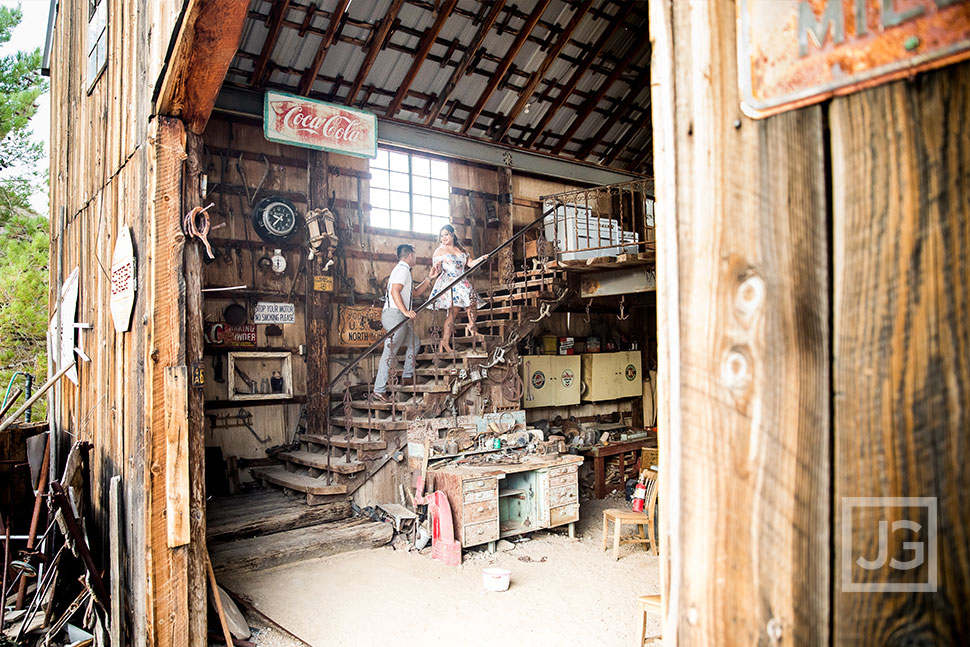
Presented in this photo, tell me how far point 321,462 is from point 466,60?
6585 mm

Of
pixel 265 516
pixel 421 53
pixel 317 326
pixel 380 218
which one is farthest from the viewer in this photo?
pixel 380 218

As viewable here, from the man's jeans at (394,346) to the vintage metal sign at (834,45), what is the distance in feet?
23.5

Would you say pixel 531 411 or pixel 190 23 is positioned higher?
pixel 190 23

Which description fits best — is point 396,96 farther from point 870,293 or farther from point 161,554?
point 870,293

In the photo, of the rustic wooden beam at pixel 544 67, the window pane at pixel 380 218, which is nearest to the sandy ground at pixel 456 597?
the window pane at pixel 380 218

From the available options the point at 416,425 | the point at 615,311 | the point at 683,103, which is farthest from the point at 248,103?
the point at 683,103

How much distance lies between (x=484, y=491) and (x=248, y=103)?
629cm

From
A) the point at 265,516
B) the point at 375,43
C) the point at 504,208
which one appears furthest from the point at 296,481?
the point at 375,43

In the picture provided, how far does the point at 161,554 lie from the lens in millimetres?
3973

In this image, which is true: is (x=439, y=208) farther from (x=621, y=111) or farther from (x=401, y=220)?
(x=621, y=111)

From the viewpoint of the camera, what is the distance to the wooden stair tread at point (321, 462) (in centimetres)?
750

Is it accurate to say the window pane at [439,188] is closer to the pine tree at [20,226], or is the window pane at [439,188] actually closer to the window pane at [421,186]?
the window pane at [421,186]

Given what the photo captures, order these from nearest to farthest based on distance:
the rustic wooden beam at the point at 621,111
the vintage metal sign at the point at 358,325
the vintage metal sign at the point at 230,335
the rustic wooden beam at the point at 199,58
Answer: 1. the rustic wooden beam at the point at 199,58
2. the vintage metal sign at the point at 230,335
3. the vintage metal sign at the point at 358,325
4. the rustic wooden beam at the point at 621,111

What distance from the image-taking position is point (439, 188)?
10.9 meters
